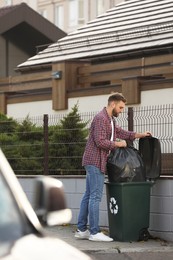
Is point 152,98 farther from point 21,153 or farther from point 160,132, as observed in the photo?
point 160,132

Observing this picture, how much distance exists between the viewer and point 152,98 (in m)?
18.2

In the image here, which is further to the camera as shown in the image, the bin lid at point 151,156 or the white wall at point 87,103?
the white wall at point 87,103

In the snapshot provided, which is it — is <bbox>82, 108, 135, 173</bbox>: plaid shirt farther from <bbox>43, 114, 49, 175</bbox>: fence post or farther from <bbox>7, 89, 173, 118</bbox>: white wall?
<bbox>7, 89, 173, 118</bbox>: white wall

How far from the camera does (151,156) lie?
33.2ft

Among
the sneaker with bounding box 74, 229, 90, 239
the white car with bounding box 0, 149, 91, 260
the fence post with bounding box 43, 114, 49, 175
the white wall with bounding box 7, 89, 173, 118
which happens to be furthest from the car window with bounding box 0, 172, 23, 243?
the white wall with bounding box 7, 89, 173, 118

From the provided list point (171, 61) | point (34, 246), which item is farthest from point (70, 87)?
point (34, 246)

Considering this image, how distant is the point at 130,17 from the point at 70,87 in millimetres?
5637

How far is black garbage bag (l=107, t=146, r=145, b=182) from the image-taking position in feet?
31.7

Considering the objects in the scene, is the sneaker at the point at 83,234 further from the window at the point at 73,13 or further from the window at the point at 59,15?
the window at the point at 59,15

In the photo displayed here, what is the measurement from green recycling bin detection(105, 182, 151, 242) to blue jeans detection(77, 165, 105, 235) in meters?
0.15

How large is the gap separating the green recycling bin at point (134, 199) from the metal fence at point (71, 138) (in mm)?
1105

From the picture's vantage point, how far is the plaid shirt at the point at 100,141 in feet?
31.9

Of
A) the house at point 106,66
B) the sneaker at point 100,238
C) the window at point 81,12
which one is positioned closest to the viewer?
the sneaker at point 100,238

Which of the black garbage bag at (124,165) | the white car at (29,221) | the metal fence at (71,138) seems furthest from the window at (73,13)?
the white car at (29,221)
